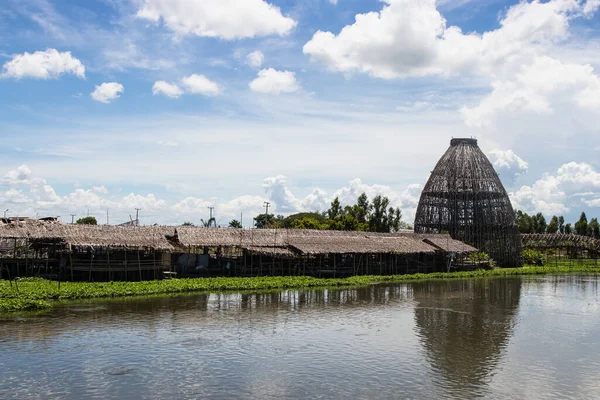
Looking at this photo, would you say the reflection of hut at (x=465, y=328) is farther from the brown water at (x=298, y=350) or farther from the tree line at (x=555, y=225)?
the tree line at (x=555, y=225)

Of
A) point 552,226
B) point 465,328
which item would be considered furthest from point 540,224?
point 465,328

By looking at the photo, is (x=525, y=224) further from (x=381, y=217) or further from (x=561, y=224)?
(x=381, y=217)

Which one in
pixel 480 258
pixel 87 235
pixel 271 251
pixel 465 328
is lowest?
pixel 465 328

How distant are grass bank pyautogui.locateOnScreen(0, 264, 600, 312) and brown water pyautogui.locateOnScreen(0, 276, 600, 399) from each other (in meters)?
1.84

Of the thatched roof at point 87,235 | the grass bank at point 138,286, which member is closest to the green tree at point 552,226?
the grass bank at point 138,286

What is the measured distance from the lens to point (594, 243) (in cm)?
6869

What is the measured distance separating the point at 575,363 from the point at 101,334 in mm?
16579

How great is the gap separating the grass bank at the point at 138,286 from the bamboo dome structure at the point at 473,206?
1730 centimetres

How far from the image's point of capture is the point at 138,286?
32031mm

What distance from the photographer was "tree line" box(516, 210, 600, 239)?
97.2 metres

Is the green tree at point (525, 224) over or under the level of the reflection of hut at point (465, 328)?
over

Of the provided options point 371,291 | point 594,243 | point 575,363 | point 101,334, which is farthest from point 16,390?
point 594,243

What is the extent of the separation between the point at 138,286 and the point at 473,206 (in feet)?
136

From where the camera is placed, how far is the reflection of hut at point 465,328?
17.0 meters
